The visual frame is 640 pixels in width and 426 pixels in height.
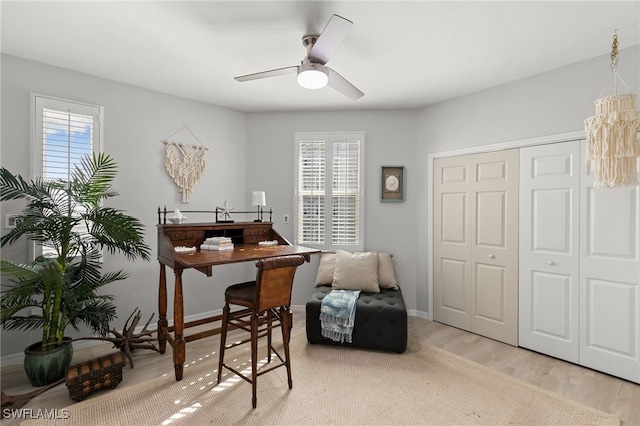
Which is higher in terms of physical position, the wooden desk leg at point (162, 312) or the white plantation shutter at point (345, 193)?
the white plantation shutter at point (345, 193)

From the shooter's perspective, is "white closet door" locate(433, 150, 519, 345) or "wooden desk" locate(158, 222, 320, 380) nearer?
"wooden desk" locate(158, 222, 320, 380)

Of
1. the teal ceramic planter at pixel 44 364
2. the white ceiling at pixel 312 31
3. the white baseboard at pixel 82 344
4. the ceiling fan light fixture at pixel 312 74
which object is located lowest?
the white baseboard at pixel 82 344

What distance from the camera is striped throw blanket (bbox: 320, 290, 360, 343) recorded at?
307cm

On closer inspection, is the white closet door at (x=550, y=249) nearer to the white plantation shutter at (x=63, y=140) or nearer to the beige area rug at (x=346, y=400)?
the beige area rug at (x=346, y=400)

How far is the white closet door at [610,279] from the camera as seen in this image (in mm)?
2531

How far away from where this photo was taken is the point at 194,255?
8.28ft

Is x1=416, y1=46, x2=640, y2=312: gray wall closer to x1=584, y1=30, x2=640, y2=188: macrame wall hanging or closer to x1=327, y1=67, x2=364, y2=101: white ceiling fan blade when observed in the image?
x1=584, y1=30, x2=640, y2=188: macrame wall hanging

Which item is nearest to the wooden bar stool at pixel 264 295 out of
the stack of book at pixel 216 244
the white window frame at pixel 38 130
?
the stack of book at pixel 216 244

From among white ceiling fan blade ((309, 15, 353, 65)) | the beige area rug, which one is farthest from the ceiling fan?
the beige area rug

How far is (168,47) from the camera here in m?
2.59

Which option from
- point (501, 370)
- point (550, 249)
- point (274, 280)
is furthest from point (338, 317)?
point (550, 249)

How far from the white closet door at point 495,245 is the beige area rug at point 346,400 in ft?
2.60

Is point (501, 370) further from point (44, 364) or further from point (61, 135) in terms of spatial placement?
point (61, 135)

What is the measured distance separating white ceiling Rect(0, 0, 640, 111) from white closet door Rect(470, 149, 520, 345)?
0.91 meters
